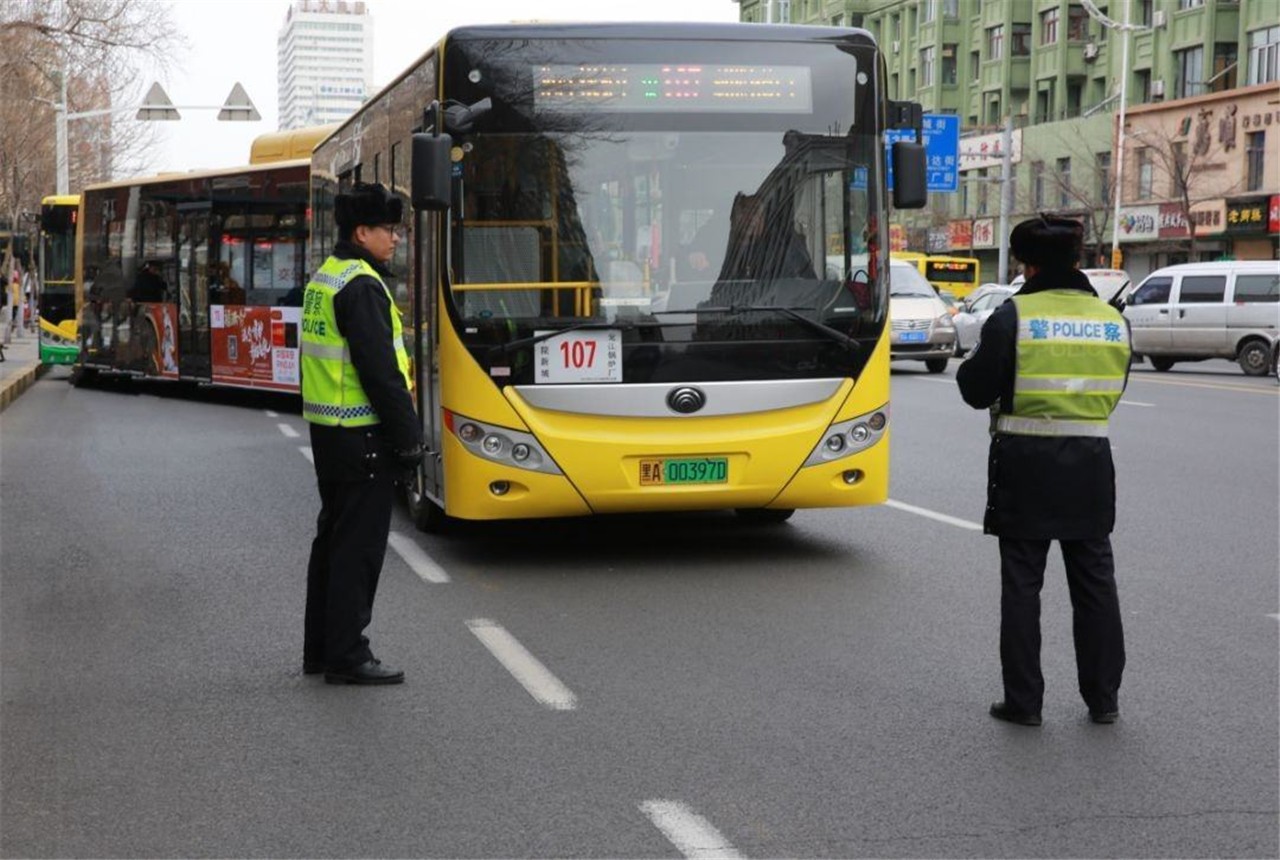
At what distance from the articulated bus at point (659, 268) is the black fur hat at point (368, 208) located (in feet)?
8.35

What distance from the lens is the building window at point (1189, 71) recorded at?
58281 millimetres

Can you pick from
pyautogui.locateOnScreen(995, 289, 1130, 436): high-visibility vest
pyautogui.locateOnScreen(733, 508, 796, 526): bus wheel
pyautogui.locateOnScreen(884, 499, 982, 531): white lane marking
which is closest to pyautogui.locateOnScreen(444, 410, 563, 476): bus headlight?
pyautogui.locateOnScreen(733, 508, 796, 526): bus wheel

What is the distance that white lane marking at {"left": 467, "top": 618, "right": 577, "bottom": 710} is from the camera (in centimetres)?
691

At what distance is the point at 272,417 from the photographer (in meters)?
22.0

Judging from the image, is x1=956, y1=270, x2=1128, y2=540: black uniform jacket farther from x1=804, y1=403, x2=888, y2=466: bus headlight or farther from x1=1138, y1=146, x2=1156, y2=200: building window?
x1=1138, y1=146, x2=1156, y2=200: building window

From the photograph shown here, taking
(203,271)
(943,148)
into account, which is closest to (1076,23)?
(943,148)

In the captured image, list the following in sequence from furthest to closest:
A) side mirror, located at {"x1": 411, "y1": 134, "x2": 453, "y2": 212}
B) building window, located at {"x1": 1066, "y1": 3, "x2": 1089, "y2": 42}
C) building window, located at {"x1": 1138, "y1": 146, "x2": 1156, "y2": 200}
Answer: building window, located at {"x1": 1066, "y1": 3, "x2": 1089, "y2": 42}, building window, located at {"x1": 1138, "y1": 146, "x2": 1156, "y2": 200}, side mirror, located at {"x1": 411, "y1": 134, "x2": 453, "y2": 212}

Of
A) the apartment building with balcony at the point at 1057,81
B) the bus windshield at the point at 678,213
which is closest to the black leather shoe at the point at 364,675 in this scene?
the bus windshield at the point at 678,213

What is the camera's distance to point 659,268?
Answer: 33.0ft

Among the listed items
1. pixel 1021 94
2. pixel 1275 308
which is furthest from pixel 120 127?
pixel 1275 308

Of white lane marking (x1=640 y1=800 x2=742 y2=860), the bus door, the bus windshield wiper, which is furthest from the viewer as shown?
the bus door

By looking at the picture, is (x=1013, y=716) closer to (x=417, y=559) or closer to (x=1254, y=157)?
(x=417, y=559)

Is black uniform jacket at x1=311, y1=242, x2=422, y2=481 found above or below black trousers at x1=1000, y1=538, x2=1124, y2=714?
above

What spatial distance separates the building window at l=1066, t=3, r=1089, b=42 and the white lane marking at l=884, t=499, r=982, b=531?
187 feet
